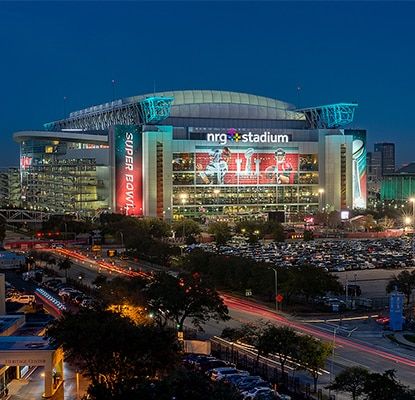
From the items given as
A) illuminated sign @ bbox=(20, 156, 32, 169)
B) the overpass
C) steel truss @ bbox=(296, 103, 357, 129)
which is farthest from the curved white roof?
the overpass

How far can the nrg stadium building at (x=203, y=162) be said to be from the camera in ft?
301

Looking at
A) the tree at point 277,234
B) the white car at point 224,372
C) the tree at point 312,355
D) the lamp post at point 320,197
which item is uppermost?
the lamp post at point 320,197

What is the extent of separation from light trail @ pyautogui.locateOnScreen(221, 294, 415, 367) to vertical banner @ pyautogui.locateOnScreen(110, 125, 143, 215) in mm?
52286

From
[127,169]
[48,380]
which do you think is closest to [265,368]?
[48,380]

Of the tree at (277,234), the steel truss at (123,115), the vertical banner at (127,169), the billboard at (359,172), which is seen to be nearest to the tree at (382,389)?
the tree at (277,234)

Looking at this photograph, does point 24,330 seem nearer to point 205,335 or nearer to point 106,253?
point 205,335

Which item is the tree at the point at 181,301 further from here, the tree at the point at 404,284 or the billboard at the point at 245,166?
the billboard at the point at 245,166

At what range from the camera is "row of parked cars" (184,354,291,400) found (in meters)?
20.1

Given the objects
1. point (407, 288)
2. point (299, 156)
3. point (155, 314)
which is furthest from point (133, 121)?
point (155, 314)

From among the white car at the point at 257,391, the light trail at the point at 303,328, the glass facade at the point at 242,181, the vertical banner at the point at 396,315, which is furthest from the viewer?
the glass facade at the point at 242,181

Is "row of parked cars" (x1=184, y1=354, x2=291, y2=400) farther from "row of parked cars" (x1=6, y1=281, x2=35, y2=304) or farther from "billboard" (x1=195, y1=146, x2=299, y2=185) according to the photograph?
"billboard" (x1=195, y1=146, x2=299, y2=185)

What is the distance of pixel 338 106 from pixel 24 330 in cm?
8149

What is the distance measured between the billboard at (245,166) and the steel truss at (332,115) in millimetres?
8192

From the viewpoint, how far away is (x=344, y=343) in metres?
29.2
